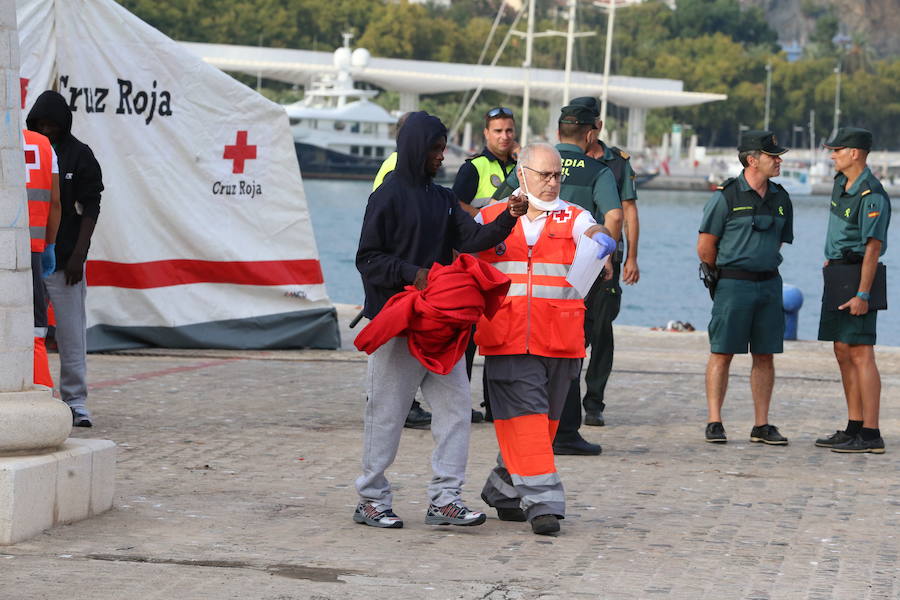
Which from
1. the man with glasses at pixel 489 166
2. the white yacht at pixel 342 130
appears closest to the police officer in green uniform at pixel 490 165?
the man with glasses at pixel 489 166

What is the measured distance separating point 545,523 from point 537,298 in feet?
2.90

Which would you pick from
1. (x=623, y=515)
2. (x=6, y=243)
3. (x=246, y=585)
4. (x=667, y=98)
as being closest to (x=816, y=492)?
(x=623, y=515)

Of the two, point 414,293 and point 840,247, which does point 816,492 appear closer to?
point 840,247

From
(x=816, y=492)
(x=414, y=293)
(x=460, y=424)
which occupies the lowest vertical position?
(x=816, y=492)

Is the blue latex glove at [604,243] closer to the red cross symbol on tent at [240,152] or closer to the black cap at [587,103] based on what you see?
the black cap at [587,103]

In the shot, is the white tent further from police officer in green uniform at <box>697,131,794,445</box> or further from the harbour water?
the harbour water

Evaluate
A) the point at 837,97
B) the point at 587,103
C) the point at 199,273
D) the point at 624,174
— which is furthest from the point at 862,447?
the point at 837,97

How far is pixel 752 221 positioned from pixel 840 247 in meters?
0.51

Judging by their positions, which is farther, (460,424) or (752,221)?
(752,221)

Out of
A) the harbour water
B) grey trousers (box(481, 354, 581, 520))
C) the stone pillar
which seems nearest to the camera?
the stone pillar

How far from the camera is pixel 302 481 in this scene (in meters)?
7.43

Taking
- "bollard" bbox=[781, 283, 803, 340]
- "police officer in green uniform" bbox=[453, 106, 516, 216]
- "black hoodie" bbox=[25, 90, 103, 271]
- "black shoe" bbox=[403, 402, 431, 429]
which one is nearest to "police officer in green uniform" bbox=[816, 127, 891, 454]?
"police officer in green uniform" bbox=[453, 106, 516, 216]

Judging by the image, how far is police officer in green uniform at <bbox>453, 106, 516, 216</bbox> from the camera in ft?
29.6

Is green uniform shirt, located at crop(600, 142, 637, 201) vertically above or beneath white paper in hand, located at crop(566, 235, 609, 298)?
above
